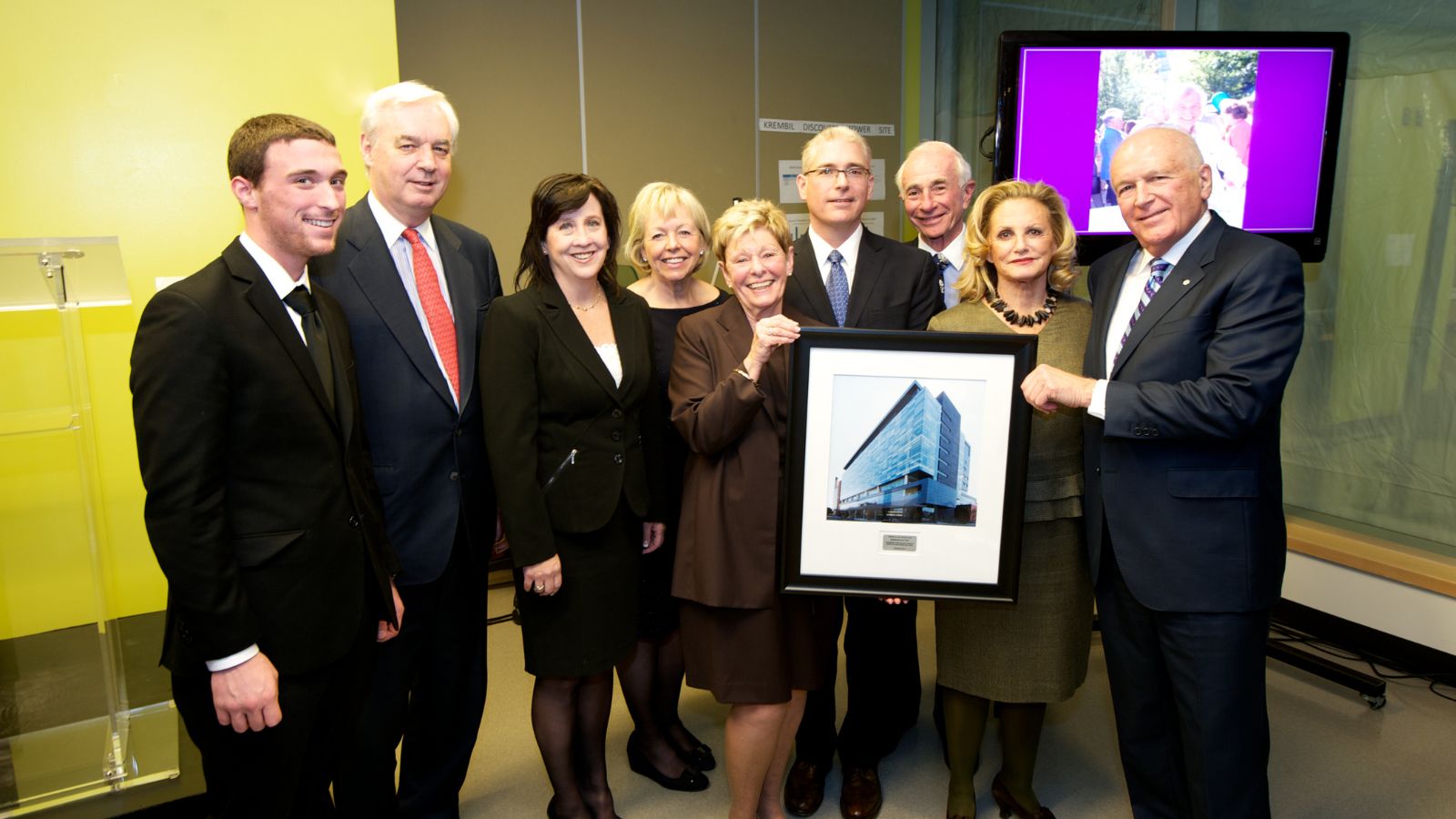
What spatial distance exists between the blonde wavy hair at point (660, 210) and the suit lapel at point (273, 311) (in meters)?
1.26

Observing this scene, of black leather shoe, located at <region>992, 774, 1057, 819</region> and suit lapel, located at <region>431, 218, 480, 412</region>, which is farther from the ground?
suit lapel, located at <region>431, 218, 480, 412</region>

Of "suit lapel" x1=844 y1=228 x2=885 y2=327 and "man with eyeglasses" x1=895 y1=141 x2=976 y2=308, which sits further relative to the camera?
"man with eyeglasses" x1=895 y1=141 x2=976 y2=308

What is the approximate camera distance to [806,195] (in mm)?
2791

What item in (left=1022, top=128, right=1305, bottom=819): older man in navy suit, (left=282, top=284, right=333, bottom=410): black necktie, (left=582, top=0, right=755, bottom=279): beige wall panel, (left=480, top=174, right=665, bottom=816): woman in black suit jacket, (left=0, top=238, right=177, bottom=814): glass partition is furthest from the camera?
(left=582, top=0, right=755, bottom=279): beige wall panel

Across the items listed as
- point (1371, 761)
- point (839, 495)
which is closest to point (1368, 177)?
point (1371, 761)

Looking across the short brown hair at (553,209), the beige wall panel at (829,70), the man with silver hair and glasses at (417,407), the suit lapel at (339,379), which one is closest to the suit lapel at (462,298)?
the man with silver hair and glasses at (417,407)

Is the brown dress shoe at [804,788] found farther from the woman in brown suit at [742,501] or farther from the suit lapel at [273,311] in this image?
the suit lapel at [273,311]

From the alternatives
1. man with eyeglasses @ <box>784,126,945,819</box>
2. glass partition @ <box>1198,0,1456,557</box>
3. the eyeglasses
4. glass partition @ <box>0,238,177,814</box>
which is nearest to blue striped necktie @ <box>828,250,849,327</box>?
man with eyeglasses @ <box>784,126,945,819</box>

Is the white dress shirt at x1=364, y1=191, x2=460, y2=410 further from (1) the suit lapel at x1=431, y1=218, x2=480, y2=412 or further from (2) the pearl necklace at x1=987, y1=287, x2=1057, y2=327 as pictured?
(2) the pearl necklace at x1=987, y1=287, x2=1057, y2=327

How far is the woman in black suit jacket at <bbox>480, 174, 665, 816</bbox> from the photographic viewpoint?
218 cm

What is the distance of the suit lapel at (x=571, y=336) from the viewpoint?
224 cm

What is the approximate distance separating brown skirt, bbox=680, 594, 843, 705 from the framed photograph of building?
6.0 inches

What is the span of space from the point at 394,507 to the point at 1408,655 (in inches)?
150

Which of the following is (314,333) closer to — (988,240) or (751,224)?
(751,224)
